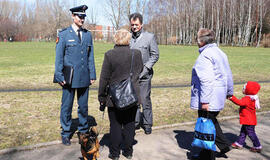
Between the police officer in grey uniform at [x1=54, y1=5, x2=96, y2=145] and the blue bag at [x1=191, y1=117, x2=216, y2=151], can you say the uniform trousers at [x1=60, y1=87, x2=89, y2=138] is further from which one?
the blue bag at [x1=191, y1=117, x2=216, y2=151]

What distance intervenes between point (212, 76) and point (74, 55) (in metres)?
2.24

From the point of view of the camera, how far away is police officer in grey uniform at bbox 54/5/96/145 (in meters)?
4.61

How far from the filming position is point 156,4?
255ft

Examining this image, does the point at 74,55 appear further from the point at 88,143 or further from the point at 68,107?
the point at 88,143

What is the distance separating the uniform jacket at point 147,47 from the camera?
5387 mm

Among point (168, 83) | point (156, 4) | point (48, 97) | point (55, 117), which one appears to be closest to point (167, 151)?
point (55, 117)

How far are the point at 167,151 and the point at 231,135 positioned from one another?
5.17 feet

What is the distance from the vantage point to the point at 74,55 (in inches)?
184

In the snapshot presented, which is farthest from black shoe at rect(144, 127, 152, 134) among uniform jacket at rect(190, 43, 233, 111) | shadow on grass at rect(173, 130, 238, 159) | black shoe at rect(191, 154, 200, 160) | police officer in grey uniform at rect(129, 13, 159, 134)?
uniform jacket at rect(190, 43, 233, 111)

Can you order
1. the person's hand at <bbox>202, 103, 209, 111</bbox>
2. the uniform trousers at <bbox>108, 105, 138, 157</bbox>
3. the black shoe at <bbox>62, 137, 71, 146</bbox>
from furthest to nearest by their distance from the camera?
the black shoe at <bbox>62, 137, 71, 146</bbox> → the uniform trousers at <bbox>108, 105, 138, 157</bbox> → the person's hand at <bbox>202, 103, 209, 111</bbox>

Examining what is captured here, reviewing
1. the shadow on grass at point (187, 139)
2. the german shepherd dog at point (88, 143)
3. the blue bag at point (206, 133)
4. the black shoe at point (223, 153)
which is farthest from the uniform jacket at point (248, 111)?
the german shepherd dog at point (88, 143)

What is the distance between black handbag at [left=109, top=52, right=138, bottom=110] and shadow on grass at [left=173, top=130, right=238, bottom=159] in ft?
4.46

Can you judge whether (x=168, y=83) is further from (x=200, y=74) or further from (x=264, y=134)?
(x=200, y=74)

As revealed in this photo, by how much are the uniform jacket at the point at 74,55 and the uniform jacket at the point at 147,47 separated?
995 mm
